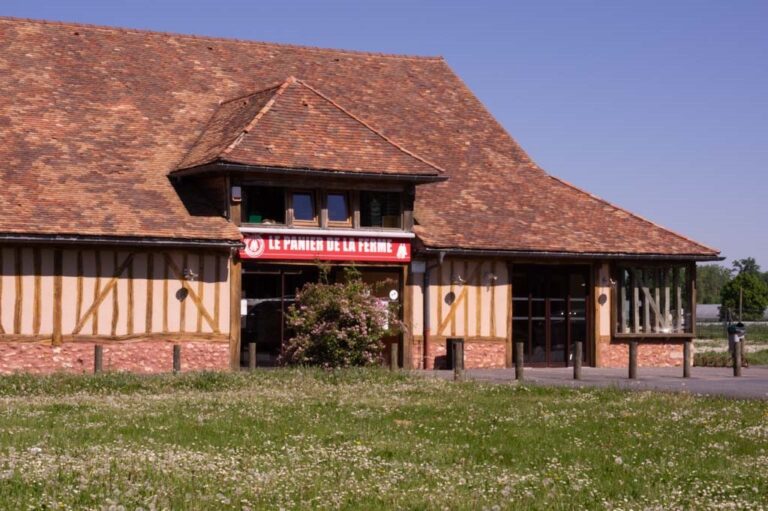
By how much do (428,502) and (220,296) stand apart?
19.0 m

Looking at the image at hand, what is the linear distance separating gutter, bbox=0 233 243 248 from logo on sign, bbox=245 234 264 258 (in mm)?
587

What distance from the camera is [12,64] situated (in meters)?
31.7

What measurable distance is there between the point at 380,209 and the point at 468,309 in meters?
3.44

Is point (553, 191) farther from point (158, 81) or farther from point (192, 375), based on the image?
point (192, 375)

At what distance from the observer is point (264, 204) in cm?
2939

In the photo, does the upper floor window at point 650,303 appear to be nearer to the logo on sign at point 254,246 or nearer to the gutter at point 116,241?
the logo on sign at point 254,246

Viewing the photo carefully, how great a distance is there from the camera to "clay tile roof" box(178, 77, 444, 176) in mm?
28875

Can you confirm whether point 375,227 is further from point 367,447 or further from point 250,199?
point 367,447

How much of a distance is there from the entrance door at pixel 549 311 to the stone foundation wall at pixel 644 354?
50 centimetres

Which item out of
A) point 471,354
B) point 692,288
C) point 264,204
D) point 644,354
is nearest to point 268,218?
point 264,204

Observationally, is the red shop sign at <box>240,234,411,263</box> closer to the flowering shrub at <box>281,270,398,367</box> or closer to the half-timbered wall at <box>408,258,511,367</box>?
the half-timbered wall at <box>408,258,511,367</box>

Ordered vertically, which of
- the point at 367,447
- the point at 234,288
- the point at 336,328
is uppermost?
the point at 234,288

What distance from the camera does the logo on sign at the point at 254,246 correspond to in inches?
1138

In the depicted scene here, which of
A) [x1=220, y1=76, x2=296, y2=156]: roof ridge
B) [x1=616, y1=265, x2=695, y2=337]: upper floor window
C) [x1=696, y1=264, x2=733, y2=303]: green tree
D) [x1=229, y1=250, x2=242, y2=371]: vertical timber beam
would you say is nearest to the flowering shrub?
[x1=229, y1=250, x2=242, y2=371]: vertical timber beam
